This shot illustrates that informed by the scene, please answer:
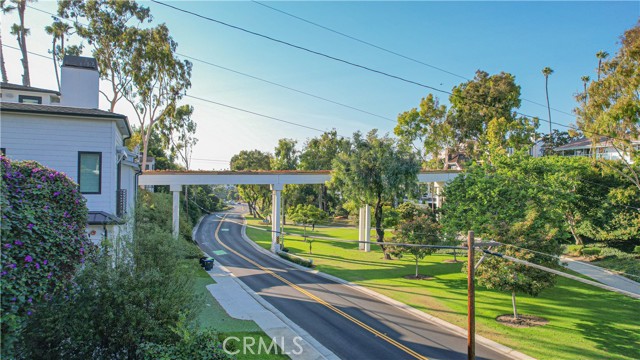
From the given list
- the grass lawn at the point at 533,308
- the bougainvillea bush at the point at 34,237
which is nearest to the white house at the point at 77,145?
the bougainvillea bush at the point at 34,237

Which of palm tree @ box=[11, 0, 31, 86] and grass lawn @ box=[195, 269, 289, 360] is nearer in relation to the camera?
grass lawn @ box=[195, 269, 289, 360]

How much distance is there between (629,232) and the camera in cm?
3512

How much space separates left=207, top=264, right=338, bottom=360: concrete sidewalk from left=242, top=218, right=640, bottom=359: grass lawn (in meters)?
8.25

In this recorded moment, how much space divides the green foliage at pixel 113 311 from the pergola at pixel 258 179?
65.0 ft

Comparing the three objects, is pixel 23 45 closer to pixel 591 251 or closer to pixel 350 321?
pixel 350 321

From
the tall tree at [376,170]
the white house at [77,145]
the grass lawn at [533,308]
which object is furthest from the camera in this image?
the tall tree at [376,170]

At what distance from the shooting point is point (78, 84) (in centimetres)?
1978

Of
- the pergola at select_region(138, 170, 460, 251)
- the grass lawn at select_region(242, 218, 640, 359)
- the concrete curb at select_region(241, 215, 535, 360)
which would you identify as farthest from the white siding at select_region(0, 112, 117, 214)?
the grass lawn at select_region(242, 218, 640, 359)

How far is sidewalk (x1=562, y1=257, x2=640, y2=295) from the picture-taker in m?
26.7

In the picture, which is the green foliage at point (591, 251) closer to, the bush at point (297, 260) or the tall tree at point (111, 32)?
the bush at point (297, 260)

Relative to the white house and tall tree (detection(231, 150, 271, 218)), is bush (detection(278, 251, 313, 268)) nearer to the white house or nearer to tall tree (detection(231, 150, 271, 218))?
the white house

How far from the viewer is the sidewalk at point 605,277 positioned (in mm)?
26656

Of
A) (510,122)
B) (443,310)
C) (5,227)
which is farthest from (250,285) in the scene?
(510,122)

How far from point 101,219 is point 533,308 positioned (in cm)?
2425
